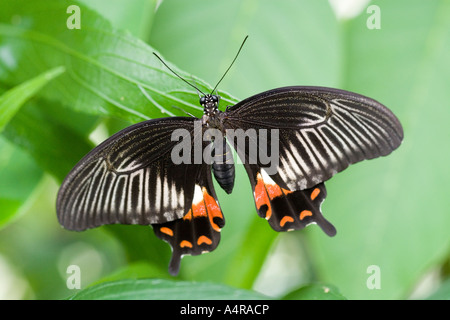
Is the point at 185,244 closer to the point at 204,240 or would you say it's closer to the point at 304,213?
the point at 204,240

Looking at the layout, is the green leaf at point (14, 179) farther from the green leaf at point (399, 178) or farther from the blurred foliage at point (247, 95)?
the green leaf at point (399, 178)

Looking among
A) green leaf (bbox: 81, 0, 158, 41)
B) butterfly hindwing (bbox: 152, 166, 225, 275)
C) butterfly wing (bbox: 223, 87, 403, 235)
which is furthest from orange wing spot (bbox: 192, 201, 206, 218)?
green leaf (bbox: 81, 0, 158, 41)

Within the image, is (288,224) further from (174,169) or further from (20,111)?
(20,111)

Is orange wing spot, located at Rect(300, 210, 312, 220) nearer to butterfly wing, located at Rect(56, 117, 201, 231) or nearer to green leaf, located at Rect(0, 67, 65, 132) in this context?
butterfly wing, located at Rect(56, 117, 201, 231)

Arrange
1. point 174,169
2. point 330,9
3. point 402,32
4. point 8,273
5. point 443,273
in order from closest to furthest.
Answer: point 174,169 → point 330,9 → point 402,32 → point 443,273 → point 8,273

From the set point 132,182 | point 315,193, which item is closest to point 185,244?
point 132,182

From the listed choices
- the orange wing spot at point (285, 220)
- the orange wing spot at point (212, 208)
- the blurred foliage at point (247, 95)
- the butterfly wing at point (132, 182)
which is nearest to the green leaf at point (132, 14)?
the blurred foliage at point (247, 95)

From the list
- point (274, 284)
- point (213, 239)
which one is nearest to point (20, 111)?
point (213, 239)
